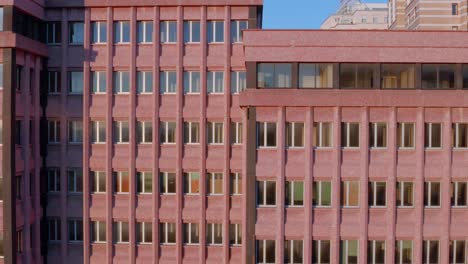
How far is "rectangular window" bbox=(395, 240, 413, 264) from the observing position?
107 ft

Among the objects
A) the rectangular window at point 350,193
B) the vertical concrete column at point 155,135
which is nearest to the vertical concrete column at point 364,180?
the rectangular window at point 350,193

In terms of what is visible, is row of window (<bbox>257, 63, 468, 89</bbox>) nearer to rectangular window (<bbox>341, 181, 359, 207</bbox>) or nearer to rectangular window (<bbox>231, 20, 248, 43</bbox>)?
rectangular window (<bbox>231, 20, 248, 43</bbox>)

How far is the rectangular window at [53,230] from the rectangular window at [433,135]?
2501 cm

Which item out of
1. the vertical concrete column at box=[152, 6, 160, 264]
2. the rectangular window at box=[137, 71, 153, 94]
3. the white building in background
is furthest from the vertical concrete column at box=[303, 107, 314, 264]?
the white building in background

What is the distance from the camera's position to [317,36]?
32062mm

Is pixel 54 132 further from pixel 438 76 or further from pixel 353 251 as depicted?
pixel 438 76

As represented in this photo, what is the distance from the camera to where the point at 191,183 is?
36.0 metres

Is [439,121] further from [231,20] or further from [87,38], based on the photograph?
[87,38]

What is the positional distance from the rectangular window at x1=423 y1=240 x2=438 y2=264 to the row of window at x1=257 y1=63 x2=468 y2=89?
9.61m

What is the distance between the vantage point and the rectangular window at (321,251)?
3256 cm

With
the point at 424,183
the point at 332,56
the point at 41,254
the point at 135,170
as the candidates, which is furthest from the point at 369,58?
the point at 41,254

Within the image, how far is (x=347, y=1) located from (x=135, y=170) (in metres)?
97.4

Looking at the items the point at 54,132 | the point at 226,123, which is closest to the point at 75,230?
the point at 54,132

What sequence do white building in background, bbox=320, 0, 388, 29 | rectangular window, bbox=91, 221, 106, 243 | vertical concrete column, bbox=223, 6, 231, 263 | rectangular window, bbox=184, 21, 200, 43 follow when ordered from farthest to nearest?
white building in background, bbox=320, 0, 388, 29 → rectangular window, bbox=91, 221, 106, 243 → rectangular window, bbox=184, 21, 200, 43 → vertical concrete column, bbox=223, 6, 231, 263
